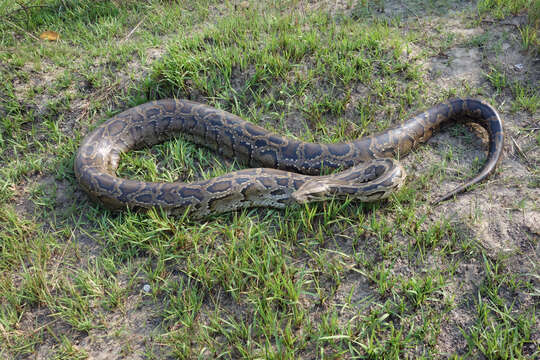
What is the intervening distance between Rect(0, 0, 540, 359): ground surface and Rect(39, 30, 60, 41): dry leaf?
139mm

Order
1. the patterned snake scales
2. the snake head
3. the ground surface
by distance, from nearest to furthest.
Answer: the ground surface
the snake head
the patterned snake scales

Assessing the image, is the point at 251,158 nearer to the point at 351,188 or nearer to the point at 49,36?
the point at 351,188

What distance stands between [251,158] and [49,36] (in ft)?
19.6

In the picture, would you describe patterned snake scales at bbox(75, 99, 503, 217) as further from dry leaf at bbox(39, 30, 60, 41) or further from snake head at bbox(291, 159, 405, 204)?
dry leaf at bbox(39, 30, 60, 41)

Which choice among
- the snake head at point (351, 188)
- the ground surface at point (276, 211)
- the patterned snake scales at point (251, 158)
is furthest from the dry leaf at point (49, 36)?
the snake head at point (351, 188)

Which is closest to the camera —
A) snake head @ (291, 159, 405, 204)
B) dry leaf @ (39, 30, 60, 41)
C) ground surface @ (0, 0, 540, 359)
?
ground surface @ (0, 0, 540, 359)

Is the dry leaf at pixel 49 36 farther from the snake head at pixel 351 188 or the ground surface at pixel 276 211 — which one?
the snake head at pixel 351 188

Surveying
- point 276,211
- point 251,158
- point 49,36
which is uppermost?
point 49,36

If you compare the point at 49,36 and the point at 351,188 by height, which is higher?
the point at 49,36

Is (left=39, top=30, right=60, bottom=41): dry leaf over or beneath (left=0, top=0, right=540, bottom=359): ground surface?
over

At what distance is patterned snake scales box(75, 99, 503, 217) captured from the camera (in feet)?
18.2

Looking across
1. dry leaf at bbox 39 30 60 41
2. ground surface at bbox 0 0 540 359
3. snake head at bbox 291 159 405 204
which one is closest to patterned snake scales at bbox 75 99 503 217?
snake head at bbox 291 159 405 204

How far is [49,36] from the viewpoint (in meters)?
8.59

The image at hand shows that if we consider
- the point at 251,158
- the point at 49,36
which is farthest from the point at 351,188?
the point at 49,36
